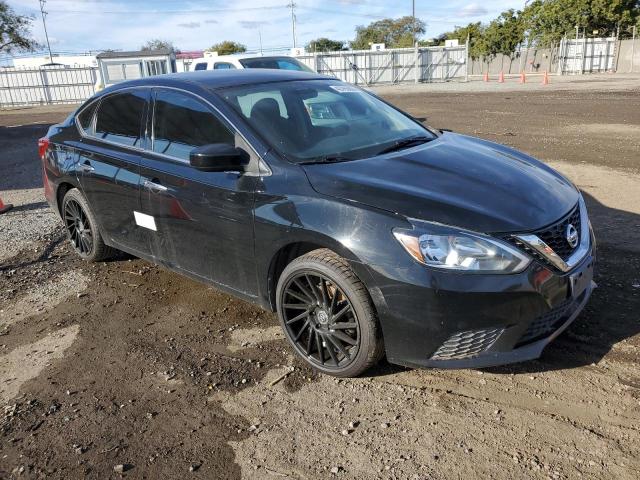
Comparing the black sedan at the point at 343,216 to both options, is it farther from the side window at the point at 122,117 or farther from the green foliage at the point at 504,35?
the green foliage at the point at 504,35

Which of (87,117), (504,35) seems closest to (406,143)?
(87,117)

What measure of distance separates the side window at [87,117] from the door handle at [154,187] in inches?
49.6

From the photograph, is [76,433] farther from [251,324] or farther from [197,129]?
[197,129]

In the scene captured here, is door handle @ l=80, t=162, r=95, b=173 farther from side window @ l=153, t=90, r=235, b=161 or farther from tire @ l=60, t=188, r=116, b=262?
side window @ l=153, t=90, r=235, b=161

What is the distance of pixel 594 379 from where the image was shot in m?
3.10

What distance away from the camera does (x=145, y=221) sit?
14.1ft

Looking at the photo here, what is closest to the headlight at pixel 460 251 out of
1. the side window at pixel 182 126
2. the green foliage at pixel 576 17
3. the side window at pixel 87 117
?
the side window at pixel 182 126

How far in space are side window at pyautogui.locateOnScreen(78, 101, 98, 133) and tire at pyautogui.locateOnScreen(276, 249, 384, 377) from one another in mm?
2736

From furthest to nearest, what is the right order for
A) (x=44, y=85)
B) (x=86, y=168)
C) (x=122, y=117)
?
(x=44, y=85), (x=86, y=168), (x=122, y=117)

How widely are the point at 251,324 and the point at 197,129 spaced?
144 centimetres

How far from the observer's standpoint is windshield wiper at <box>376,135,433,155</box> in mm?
3744

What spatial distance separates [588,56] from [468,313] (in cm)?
4352

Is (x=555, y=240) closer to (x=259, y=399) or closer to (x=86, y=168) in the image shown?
(x=259, y=399)

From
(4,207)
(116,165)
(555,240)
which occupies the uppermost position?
(116,165)
